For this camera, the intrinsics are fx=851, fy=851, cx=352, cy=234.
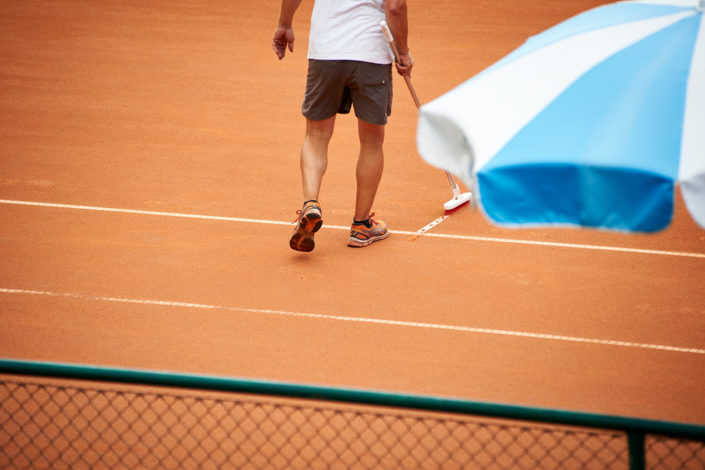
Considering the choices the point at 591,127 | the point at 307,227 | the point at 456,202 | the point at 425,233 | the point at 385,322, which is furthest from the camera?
the point at 456,202

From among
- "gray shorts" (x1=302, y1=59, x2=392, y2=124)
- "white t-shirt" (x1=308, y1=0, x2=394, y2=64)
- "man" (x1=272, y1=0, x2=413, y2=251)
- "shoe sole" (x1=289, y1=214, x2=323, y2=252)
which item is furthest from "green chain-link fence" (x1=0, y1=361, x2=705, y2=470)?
"white t-shirt" (x1=308, y1=0, x2=394, y2=64)

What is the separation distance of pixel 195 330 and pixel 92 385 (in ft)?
2.67

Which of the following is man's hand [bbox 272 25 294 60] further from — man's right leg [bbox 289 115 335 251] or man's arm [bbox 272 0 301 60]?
man's right leg [bbox 289 115 335 251]

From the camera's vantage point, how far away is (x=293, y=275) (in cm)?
580

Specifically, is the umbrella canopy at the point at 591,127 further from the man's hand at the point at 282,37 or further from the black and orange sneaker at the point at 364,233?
the man's hand at the point at 282,37

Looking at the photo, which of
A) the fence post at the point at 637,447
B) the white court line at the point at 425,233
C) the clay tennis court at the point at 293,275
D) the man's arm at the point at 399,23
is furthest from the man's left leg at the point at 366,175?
the fence post at the point at 637,447

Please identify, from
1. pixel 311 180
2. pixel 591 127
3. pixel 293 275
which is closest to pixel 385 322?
pixel 293 275

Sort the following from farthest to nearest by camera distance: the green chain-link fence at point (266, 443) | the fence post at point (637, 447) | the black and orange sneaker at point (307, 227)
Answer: the black and orange sneaker at point (307, 227), the green chain-link fence at point (266, 443), the fence post at point (637, 447)

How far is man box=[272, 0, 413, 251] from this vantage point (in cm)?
582

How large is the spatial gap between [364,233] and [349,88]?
1.06 meters

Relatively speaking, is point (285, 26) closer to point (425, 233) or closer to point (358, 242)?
point (358, 242)

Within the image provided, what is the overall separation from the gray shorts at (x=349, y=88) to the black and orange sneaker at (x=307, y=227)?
0.73 meters

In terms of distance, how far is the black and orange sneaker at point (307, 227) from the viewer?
5723 millimetres

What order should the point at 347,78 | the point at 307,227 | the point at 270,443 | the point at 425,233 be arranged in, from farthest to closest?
the point at 425,233 < the point at 347,78 < the point at 307,227 < the point at 270,443
